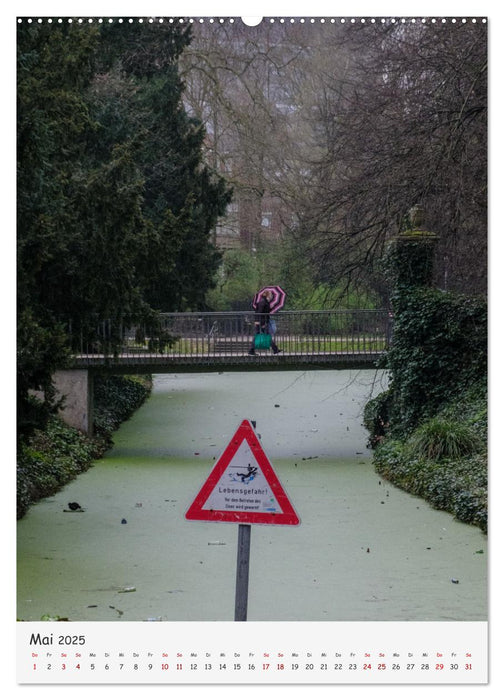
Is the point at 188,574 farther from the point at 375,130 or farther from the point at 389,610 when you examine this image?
the point at 375,130

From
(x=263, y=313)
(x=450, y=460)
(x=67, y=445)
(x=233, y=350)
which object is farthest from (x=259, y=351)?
(x=450, y=460)

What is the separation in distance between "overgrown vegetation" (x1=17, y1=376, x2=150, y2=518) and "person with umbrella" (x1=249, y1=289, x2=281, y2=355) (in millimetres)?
3187

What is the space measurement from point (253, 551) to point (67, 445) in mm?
7038

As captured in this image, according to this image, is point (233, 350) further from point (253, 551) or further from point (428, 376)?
point (253, 551)

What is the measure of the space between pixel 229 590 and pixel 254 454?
375cm

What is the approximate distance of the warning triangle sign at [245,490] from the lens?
4.79 meters

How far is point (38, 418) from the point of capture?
936 centimetres

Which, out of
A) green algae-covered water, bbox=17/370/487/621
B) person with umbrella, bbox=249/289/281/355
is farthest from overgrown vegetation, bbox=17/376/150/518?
person with umbrella, bbox=249/289/281/355

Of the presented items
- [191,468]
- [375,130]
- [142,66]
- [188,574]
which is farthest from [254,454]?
[142,66]

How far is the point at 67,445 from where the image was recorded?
54.5 ft

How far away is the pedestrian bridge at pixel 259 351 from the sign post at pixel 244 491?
44.7 ft

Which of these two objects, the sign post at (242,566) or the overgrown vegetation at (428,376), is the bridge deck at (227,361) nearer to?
the overgrown vegetation at (428,376)

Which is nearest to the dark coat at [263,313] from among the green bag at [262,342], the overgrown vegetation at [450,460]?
the green bag at [262,342]

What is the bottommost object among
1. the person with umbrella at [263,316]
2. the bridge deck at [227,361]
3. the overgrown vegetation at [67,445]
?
the overgrown vegetation at [67,445]
